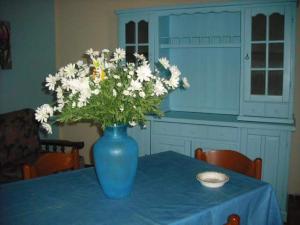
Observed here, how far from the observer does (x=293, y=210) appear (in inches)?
122

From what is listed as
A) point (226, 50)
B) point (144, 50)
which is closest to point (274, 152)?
point (226, 50)

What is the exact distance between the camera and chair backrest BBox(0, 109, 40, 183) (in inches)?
110

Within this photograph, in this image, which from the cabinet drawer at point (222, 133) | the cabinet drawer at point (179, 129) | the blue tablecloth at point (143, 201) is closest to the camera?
the blue tablecloth at point (143, 201)

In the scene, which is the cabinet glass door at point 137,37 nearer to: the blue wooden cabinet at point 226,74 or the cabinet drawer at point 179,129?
the blue wooden cabinet at point 226,74

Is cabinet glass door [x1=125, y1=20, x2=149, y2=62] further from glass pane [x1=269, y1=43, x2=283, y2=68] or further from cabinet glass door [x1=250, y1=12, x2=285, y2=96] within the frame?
glass pane [x1=269, y1=43, x2=283, y2=68]

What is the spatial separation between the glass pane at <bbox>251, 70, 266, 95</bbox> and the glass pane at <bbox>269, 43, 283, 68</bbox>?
0.35 feet

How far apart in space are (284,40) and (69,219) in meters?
2.29

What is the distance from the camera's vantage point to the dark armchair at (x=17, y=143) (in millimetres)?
2799

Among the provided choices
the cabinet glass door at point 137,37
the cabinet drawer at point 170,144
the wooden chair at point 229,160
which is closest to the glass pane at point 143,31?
the cabinet glass door at point 137,37

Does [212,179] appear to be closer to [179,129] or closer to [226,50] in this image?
[179,129]

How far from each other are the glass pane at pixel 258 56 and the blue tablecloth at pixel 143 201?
140 centimetres

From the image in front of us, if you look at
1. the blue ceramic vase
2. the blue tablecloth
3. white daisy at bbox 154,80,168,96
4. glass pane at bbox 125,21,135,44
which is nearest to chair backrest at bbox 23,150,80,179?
the blue tablecloth

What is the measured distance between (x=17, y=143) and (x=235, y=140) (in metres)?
1.89

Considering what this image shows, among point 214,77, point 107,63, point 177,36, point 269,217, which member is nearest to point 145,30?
point 177,36
